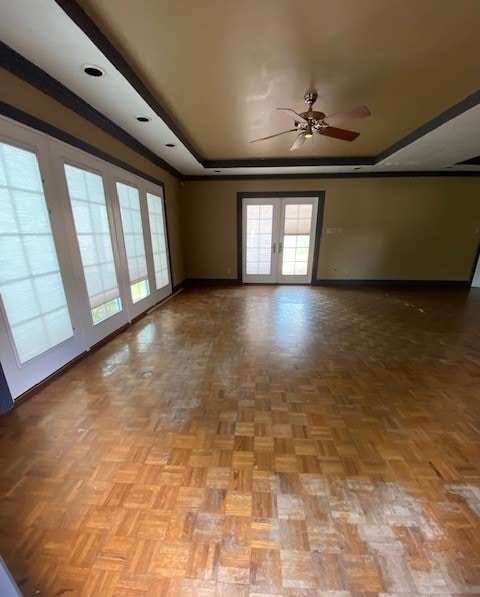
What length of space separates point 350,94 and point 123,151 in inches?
109

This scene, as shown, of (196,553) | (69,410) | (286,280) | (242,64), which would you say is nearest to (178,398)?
(69,410)

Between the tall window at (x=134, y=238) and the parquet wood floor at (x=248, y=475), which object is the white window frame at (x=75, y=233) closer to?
the tall window at (x=134, y=238)

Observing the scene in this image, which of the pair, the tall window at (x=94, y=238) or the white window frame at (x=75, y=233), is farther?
the tall window at (x=94, y=238)

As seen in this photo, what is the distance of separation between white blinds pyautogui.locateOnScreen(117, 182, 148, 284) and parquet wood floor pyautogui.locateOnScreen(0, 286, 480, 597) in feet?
4.81

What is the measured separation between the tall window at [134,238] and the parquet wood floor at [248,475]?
1363mm

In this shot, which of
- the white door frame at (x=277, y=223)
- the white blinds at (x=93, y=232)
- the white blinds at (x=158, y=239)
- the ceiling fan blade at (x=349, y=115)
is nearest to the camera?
the ceiling fan blade at (x=349, y=115)

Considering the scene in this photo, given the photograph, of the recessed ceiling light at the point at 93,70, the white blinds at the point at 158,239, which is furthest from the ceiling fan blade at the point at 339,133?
the white blinds at the point at 158,239

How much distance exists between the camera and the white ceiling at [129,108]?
148 cm

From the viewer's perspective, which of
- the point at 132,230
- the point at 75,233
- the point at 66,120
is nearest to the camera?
the point at 66,120

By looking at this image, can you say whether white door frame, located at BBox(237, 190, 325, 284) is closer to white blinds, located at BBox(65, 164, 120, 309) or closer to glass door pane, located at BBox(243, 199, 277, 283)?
glass door pane, located at BBox(243, 199, 277, 283)

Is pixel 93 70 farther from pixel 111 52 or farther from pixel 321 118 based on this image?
pixel 321 118

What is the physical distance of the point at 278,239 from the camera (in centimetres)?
566

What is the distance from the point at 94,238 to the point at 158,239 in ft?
5.94

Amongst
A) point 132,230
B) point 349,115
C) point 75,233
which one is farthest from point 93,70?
point 349,115
